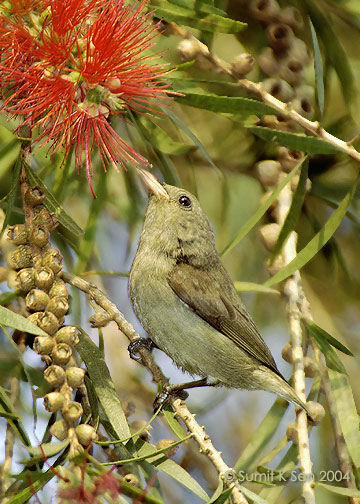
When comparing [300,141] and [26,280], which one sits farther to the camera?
[300,141]

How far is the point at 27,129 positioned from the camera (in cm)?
245

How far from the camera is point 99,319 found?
2.42 meters

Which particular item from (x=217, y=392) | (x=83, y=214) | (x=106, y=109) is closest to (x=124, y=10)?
(x=106, y=109)

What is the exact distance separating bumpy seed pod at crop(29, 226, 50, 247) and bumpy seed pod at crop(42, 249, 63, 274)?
38 mm

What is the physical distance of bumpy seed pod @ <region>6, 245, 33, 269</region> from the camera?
229 centimetres

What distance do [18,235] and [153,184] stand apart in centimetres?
99

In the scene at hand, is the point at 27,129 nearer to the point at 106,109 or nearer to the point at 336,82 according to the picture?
the point at 106,109

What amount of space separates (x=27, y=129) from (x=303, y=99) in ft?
4.00

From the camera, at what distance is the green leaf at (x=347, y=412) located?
8.23 feet

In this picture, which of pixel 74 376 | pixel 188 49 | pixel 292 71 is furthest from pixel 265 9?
pixel 74 376

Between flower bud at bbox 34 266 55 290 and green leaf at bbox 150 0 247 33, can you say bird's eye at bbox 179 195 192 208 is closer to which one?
green leaf at bbox 150 0 247 33

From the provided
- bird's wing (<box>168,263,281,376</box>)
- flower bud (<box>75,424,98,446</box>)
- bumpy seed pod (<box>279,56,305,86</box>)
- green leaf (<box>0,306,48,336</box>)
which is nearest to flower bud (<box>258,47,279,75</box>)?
bumpy seed pod (<box>279,56,305,86</box>)

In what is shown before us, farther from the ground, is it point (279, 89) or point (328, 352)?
point (279, 89)

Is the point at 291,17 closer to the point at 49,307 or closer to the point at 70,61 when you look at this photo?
the point at 70,61
